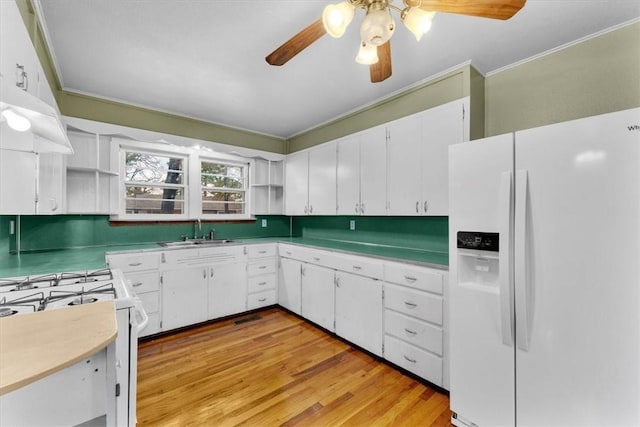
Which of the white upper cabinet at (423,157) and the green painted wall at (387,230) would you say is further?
the green painted wall at (387,230)

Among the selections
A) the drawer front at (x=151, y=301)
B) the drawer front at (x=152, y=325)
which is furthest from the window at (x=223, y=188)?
the drawer front at (x=152, y=325)

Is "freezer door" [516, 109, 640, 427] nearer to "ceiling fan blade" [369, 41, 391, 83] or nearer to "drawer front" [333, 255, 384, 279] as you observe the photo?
"ceiling fan blade" [369, 41, 391, 83]

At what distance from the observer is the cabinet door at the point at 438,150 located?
231cm

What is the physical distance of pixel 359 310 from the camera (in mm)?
2623

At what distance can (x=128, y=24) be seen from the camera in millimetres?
1834

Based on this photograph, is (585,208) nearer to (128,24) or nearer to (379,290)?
(379,290)

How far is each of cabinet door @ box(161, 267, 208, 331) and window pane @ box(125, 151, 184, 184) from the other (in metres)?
1.23

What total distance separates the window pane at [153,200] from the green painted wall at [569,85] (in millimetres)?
3567

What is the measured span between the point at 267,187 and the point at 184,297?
1.95 m

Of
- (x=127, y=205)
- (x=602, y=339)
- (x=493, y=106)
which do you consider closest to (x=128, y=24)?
(x=127, y=205)

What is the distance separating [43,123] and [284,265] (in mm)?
2748

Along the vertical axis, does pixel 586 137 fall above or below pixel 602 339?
above

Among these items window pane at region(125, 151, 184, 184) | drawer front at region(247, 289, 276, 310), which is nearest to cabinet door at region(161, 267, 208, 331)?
drawer front at region(247, 289, 276, 310)

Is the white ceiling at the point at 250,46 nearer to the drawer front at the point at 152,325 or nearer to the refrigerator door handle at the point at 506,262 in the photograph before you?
the refrigerator door handle at the point at 506,262
